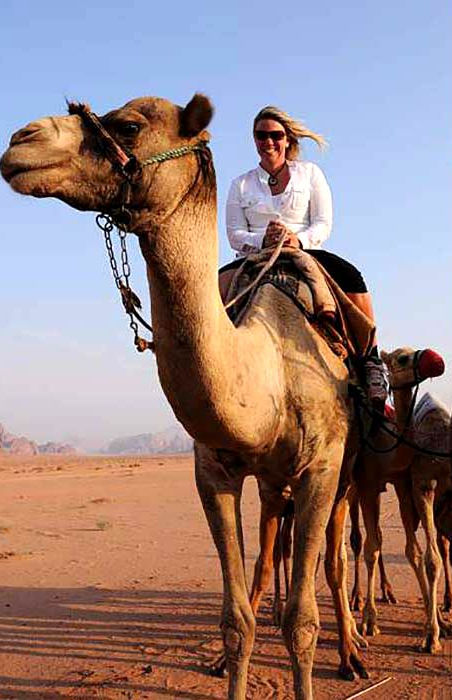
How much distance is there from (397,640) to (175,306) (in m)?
4.28

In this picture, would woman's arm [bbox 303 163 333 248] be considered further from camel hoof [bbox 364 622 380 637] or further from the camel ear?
camel hoof [bbox 364 622 380 637]

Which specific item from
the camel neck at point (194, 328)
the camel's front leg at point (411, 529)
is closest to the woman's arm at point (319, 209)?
the camel neck at point (194, 328)

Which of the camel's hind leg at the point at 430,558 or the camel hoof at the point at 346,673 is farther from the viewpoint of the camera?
the camel's hind leg at the point at 430,558

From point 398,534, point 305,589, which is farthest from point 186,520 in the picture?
point 305,589

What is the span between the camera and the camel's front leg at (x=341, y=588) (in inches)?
223

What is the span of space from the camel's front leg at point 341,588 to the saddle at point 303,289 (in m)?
1.20

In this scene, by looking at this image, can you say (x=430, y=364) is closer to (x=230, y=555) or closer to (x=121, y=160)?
(x=230, y=555)

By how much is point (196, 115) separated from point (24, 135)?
2.45 feet

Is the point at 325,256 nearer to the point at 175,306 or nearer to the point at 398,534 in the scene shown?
the point at 175,306

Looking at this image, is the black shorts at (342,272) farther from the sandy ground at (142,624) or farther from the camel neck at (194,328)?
the sandy ground at (142,624)

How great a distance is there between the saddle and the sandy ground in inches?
89.5

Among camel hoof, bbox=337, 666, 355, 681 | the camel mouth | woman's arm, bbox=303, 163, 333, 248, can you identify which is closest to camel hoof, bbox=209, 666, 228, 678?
camel hoof, bbox=337, 666, 355, 681

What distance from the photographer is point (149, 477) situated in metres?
27.1

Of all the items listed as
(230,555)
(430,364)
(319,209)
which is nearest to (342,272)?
(319,209)
